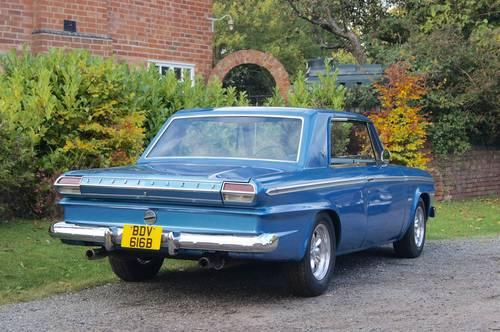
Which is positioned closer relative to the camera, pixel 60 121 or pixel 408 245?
pixel 408 245

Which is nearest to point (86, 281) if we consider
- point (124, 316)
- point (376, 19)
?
point (124, 316)

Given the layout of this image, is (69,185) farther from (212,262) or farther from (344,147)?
(344,147)

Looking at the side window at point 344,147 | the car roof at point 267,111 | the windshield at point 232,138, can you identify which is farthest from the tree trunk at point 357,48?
the windshield at point 232,138

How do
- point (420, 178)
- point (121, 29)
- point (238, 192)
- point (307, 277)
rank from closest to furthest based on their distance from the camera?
point (238, 192) < point (307, 277) < point (420, 178) < point (121, 29)

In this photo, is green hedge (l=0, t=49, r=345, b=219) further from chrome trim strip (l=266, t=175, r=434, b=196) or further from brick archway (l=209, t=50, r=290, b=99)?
brick archway (l=209, t=50, r=290, b=99)

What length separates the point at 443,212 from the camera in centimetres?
1557

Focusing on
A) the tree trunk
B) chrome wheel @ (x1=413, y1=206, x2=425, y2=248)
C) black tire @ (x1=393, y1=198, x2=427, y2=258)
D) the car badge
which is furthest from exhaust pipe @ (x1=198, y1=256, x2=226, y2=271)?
the tree trunk

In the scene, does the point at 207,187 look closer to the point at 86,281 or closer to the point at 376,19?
the point at 86,281

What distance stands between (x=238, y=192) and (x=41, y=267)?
2840 millimetres

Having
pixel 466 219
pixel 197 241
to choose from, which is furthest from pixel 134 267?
pixel 466 219

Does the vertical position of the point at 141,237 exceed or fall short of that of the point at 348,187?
it falls short

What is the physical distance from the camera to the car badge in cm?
653

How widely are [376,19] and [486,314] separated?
18.7 meters

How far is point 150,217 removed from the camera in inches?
257
